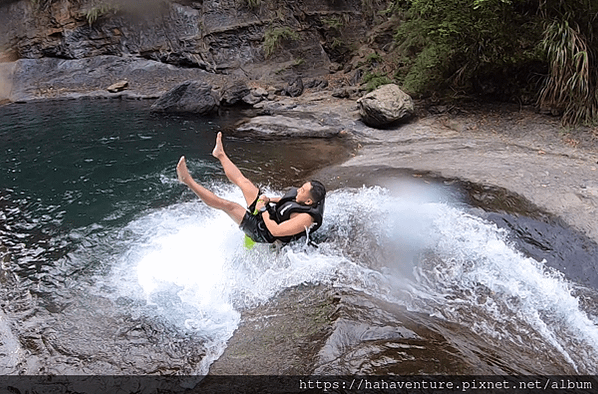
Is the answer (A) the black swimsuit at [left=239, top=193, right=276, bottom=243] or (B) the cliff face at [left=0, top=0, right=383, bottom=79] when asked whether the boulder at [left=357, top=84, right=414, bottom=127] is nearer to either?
(A) the black swimsuit at [left=239, top=193, right=276, bottom=243]

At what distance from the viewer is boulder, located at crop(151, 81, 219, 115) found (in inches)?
434

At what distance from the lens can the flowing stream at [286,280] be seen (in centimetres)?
322

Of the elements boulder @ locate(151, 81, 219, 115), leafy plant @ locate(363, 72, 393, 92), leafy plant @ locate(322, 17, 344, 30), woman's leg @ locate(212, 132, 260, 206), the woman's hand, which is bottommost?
boulder @ locate(151, 81, 219, 115)

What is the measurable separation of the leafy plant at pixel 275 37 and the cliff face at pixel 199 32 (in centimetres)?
3

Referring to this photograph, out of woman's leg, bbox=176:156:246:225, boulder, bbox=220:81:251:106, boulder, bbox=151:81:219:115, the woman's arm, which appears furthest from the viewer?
boulder, bbox=220:81:251:106

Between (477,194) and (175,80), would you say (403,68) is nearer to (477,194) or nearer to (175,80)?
(477,194)

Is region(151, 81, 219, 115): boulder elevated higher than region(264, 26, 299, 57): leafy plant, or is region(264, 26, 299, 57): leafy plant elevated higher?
region(264, 26, 299, 57): leafy plant

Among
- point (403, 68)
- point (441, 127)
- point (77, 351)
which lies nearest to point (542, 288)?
point (77, 351)

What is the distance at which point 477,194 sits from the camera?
5.46m

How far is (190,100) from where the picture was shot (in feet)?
36.6

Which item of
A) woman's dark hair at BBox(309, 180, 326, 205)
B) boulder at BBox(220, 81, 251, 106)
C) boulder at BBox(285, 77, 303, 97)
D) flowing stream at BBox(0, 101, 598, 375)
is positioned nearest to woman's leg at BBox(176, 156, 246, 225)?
flowing stream at BBox(0, 101, 598, 375)

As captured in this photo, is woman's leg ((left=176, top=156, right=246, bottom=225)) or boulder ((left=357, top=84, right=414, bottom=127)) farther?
boulder ((left=357, top=84, right=414, bottom=127))

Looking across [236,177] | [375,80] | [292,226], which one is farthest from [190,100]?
[292,226]

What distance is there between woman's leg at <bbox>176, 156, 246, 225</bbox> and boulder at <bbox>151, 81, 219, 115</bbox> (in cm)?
723
